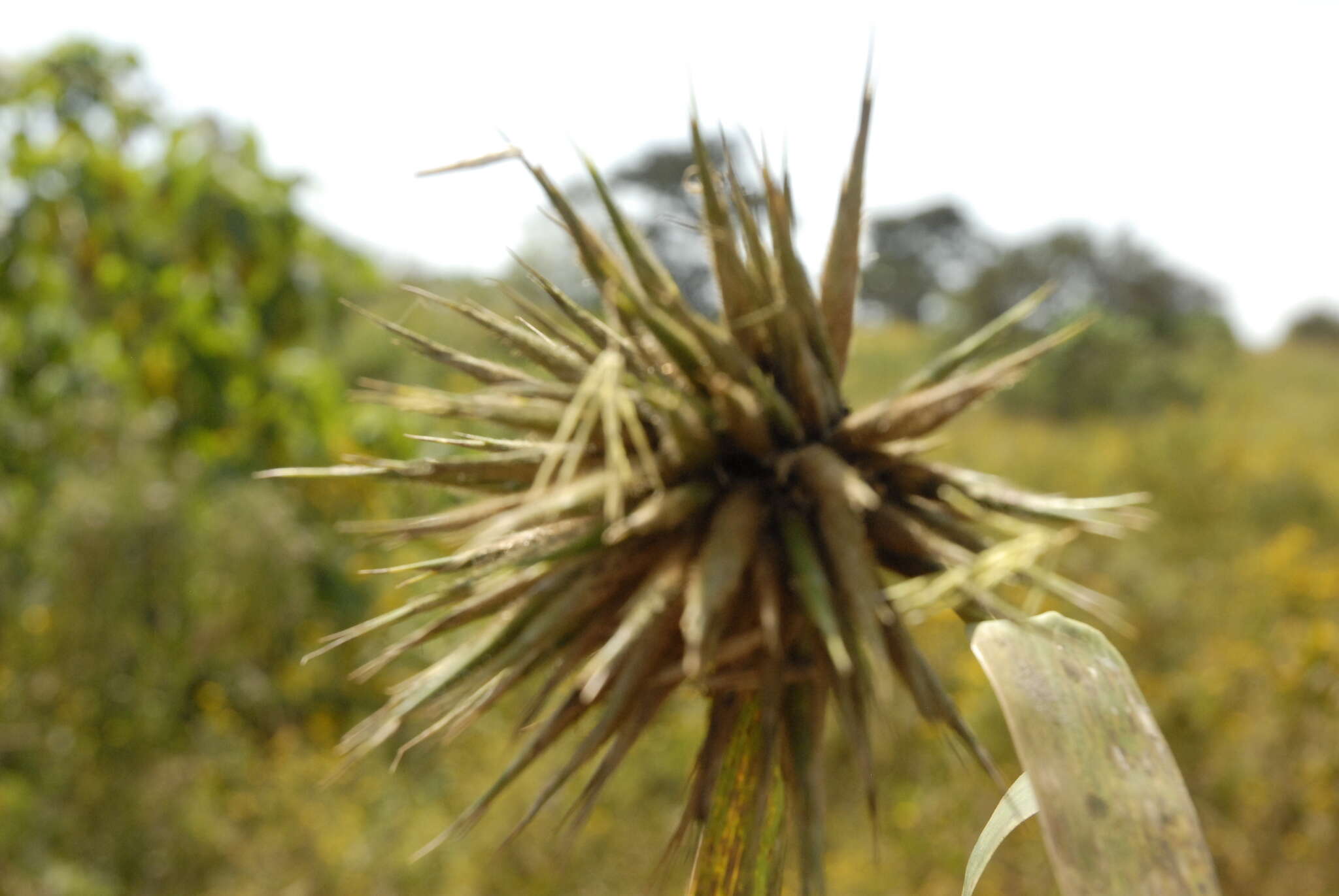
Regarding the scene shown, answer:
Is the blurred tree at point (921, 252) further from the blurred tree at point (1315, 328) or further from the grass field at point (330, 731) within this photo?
the grass field at point (330, 731)

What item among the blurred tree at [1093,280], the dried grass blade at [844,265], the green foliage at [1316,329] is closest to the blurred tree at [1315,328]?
the green foliage at [1316,329]

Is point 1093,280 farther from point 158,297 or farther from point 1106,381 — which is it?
point 158,297

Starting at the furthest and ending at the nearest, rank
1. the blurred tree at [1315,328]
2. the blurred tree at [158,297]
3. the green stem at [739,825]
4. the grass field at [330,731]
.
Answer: the blurred tree at [1315,328], the blurred tree at [158,297], the grass field at [330,731], the green stem at [739,825]

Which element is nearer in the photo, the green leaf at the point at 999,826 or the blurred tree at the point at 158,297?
the green leaf at the point at 999,826

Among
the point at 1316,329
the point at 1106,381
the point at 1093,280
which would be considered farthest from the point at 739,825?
the point at 1316,329

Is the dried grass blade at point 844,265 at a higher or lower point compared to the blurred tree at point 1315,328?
higher

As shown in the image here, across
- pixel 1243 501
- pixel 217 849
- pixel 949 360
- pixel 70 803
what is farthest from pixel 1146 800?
pixel 1243 501

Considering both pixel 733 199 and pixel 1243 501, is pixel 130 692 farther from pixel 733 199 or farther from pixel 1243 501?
pixel 1243 501
